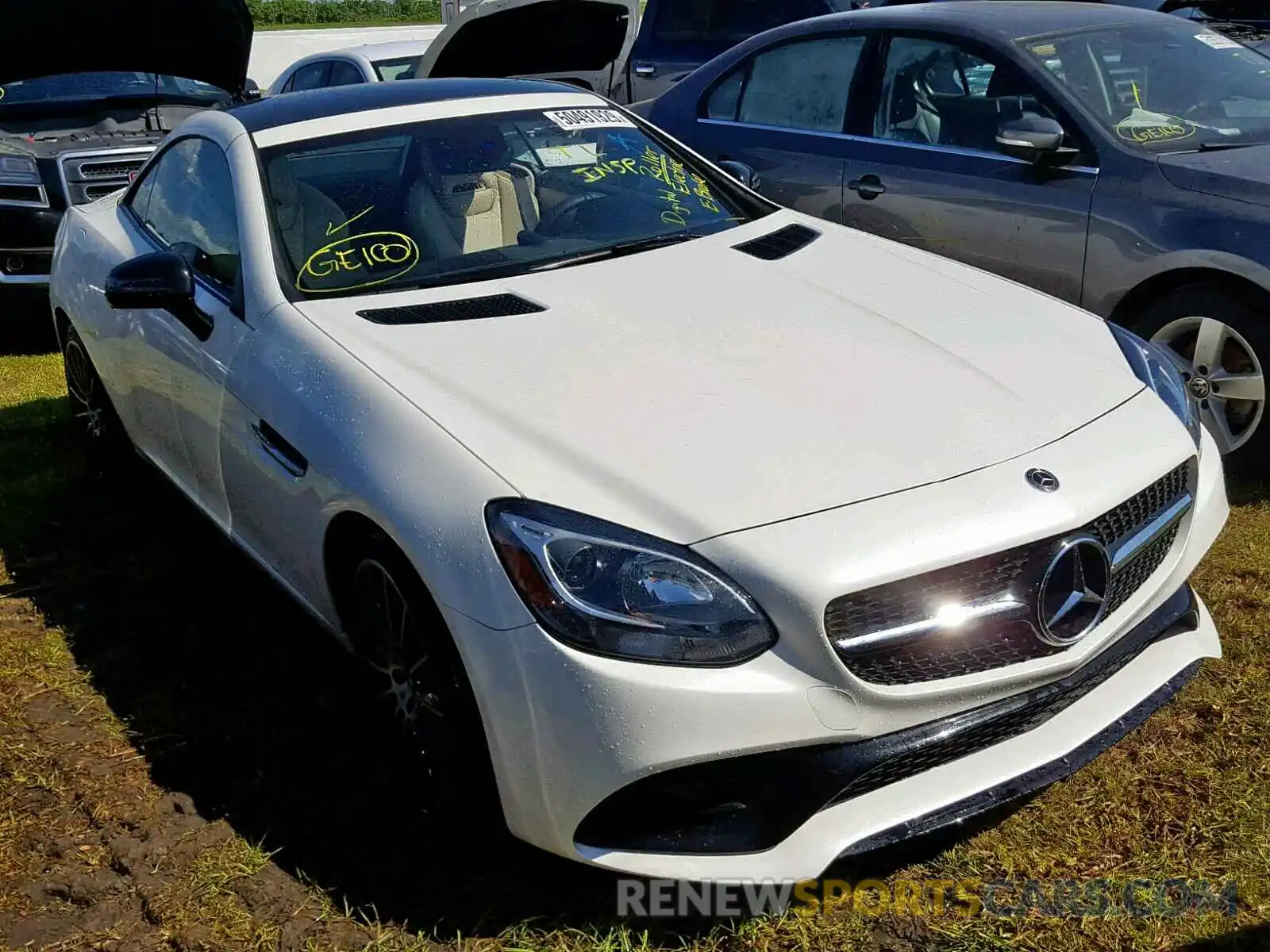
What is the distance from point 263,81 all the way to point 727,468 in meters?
25.7

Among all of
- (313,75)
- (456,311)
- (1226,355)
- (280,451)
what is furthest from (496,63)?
(280,451)

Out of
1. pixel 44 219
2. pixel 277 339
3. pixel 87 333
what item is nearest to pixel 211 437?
pixel 277 339

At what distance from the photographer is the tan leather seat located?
11.7 feet

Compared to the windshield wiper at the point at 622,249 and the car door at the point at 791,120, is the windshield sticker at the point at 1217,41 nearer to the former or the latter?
the car door at the point at 791,120

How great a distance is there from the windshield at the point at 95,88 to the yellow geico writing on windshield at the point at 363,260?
15.3ft

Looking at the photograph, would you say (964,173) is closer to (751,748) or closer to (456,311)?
(456,311)

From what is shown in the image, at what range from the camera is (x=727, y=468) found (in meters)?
2.44

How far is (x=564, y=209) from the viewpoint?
3.78 meters

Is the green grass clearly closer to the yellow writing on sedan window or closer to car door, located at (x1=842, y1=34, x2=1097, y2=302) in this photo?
car door, located at (x1=842, y1=34, x2=1097, y2=302)

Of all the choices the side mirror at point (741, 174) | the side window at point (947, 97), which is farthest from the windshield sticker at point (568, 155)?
the side window at point (947, 97)

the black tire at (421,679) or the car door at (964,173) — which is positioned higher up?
the car door at (964,173)

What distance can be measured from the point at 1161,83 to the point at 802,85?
1.45m

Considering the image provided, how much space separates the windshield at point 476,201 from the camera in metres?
3.43

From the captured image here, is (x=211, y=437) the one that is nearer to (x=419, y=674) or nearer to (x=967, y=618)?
(x=419, y=674)
